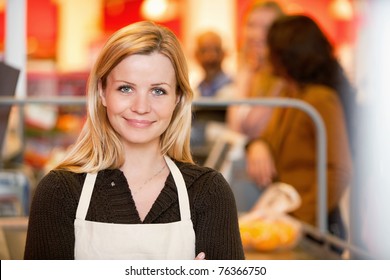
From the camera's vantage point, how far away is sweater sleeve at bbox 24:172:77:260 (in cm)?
118

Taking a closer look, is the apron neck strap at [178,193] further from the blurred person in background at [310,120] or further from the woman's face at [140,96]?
the blurred person in background at [310,120]

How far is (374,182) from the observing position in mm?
2668

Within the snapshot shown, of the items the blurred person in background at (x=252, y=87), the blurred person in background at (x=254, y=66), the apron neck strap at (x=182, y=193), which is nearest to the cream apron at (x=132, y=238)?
the apron neck strap at (x=182, y=193)

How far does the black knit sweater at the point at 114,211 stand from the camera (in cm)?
118

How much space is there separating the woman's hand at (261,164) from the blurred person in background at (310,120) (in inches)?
1.7

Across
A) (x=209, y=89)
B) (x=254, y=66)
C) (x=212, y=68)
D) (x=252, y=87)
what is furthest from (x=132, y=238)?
(x=212, y=68)

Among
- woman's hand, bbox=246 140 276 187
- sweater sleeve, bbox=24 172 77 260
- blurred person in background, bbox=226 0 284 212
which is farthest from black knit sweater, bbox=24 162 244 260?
blurred person in background, bbox=226 0 284 212

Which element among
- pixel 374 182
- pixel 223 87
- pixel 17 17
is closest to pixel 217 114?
pixel 223 87

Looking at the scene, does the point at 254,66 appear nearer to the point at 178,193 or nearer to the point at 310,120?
the point at 310,120

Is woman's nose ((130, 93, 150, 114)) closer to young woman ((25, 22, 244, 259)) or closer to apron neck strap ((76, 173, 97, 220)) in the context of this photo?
young woman ((25, 22, 244, 259))

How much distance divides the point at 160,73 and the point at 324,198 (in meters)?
1.46

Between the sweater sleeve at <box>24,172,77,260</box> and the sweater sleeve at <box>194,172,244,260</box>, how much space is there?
167 millimetres

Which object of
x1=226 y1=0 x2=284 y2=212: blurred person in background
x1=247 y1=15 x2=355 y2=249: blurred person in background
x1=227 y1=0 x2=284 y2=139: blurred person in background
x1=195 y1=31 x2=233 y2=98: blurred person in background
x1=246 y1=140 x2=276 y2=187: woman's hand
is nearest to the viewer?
x1=247 y1=15 x2=355 y2=249: blurred person in background
